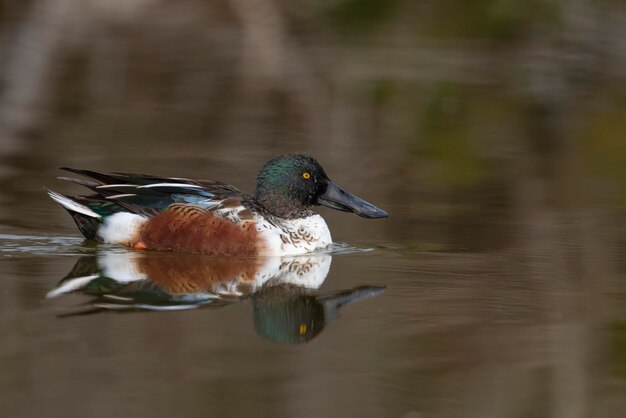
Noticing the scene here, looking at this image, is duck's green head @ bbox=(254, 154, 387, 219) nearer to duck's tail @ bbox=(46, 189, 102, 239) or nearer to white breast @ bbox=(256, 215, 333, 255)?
white breast @ bbox=(256, 215, 333, 255)

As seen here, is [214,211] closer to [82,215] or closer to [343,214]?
[82,215]

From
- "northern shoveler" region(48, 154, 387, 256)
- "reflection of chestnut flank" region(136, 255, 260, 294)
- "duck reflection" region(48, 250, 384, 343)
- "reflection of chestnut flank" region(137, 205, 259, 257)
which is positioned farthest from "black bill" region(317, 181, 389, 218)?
"reflection of chestnut flank" region(136, 255, 260, 294)

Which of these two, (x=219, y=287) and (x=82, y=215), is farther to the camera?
(x=82, y=215)

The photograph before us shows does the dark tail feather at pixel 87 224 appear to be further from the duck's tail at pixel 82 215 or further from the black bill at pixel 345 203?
the black bill at pixel 345 203

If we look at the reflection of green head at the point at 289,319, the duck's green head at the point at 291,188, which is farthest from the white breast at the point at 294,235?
the reflection of green head at the point at 289,319

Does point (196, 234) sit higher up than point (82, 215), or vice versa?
point (82, 215)

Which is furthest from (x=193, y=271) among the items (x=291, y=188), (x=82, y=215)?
(x=82, y=215)

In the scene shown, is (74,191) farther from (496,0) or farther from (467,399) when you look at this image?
(496,0)

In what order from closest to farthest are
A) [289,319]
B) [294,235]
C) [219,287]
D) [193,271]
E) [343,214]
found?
[289,319], [219,287], [193,271], [294,235], [343,214]

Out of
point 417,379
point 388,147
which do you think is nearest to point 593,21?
point 388,147
